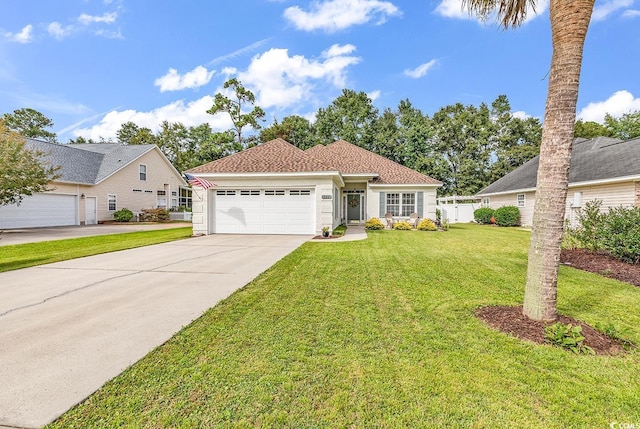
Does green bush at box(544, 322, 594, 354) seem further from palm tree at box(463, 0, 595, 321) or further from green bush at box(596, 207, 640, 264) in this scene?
green bush at box(596, 207, 640, 264)

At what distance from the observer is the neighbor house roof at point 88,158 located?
21594mm

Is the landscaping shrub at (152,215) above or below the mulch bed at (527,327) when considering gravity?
above

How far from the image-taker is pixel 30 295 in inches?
201

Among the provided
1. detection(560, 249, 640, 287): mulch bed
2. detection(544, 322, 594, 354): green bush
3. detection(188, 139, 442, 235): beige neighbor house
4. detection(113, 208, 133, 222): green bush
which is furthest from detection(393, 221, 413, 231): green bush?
detection(113, 208, 133, 222): green bush

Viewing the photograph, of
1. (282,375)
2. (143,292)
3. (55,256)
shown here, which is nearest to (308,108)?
(55,256)

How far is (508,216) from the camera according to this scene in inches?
835

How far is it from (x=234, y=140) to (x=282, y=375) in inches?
1254

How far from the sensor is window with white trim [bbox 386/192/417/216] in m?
18.8

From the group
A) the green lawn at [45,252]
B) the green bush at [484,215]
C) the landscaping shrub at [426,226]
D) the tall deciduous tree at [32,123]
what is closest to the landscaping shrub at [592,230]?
the landscaping shrub at [426,226]

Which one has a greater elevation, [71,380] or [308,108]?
[308,108]

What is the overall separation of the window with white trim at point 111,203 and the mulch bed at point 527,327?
2768 cm

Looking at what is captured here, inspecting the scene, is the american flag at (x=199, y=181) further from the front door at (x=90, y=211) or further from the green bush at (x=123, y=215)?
the front door at (x=90, y=211)

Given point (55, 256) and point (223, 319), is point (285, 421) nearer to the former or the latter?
point (223, 319)

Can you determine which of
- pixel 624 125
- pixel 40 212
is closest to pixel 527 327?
pixel 40 212
